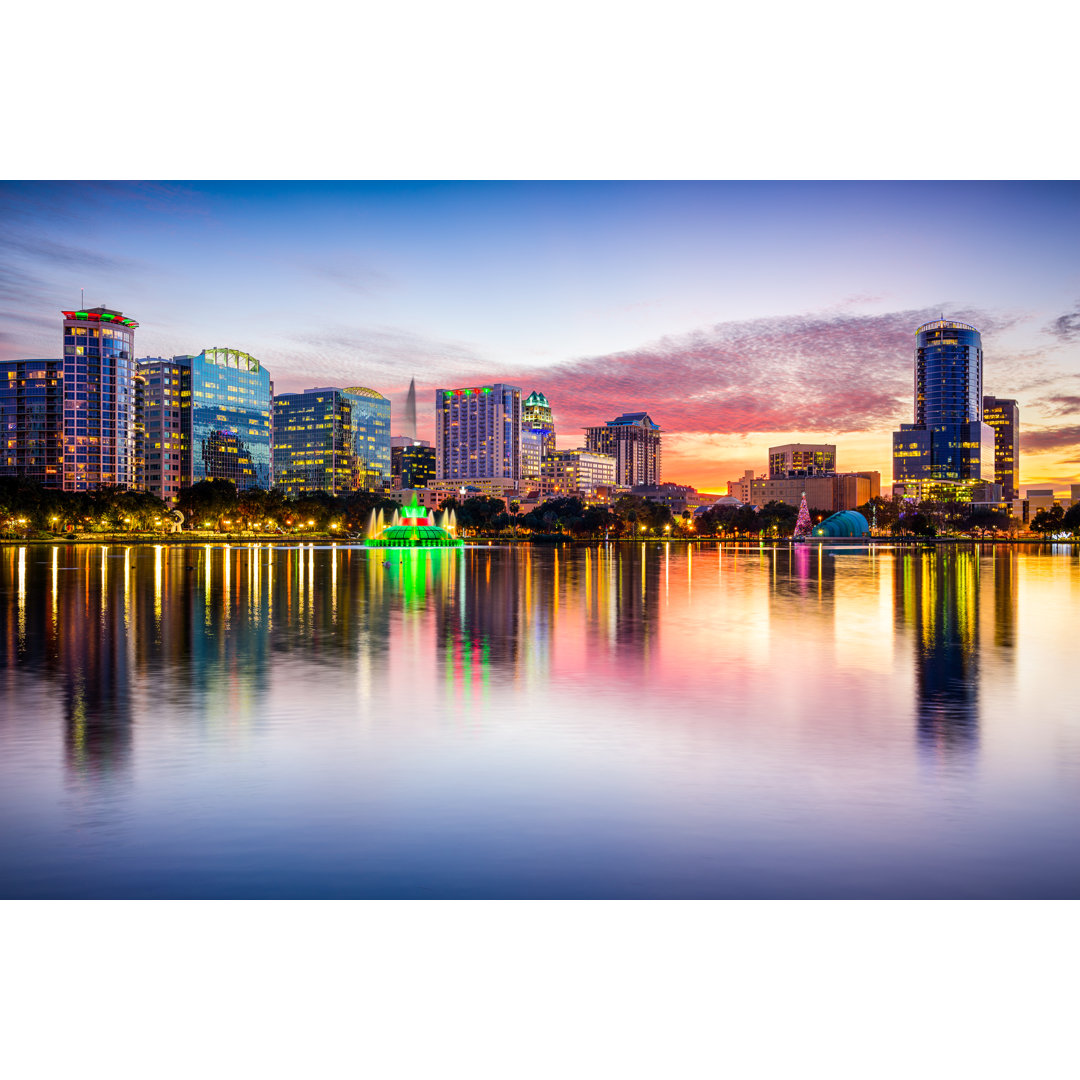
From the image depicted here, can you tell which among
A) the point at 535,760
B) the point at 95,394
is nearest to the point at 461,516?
the point at 95,394

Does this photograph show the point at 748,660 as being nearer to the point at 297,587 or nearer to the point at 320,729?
the point at 320,729

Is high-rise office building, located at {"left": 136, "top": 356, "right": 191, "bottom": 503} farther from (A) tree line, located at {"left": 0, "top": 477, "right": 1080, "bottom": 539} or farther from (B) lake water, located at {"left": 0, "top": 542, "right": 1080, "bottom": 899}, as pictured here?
(B) lake water, located at {"left": 0, "top": 542, "right": 1080, "bottom": 899}

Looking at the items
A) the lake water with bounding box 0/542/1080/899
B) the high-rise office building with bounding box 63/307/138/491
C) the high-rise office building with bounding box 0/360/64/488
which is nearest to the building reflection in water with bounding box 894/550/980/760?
the lake water with bounding box 0/542/1080/899

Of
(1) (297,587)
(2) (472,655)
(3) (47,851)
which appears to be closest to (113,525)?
(1) (297,587)

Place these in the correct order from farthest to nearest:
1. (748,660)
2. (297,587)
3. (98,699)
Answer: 1. (297,587)
2. (748,660)
3. (98,699)

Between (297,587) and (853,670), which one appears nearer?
(853,670)

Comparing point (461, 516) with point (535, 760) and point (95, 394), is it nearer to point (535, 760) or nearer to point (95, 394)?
point (95, 394)
